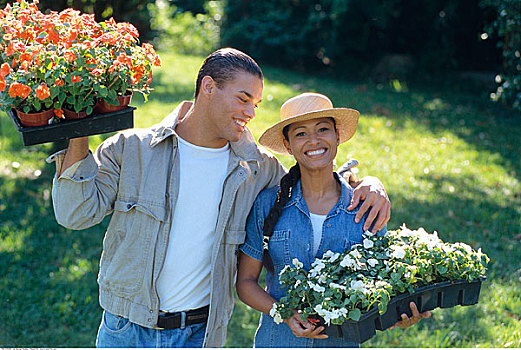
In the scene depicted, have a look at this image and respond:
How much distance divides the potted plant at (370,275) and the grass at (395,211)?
184cm

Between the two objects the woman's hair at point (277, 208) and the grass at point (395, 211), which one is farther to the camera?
the grass at point (395, 211)

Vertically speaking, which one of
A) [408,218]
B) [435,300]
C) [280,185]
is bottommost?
[408,218]

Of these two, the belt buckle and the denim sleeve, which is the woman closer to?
the denim sleeve

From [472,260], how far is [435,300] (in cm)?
25

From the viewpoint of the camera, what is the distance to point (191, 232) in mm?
2748

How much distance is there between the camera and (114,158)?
2.66 metres

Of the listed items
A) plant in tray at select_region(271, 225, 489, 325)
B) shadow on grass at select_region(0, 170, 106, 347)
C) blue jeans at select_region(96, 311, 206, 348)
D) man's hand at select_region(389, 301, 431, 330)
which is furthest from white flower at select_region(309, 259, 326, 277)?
shadow on grass at select_region(0, 170, 106, 347)

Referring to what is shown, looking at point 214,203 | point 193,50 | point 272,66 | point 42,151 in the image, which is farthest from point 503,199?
point 193,50

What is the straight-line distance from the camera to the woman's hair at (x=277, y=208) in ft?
9.10

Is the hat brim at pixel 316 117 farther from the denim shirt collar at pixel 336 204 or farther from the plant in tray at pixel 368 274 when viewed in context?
the plant in tray at pixel 368 274

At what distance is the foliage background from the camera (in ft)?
15.4

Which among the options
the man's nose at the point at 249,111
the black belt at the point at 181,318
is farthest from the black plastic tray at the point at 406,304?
the man's nose at the point at 249,111

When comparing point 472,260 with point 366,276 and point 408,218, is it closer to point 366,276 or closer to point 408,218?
point 366,276

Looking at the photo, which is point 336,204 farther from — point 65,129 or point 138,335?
point 65,129
